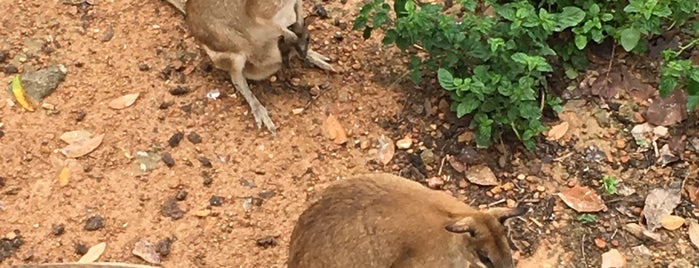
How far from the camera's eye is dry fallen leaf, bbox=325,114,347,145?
5520 mm

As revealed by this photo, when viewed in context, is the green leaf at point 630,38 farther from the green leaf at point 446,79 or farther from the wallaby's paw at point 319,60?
the wallaby's paw at point 319,60

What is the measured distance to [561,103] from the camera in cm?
548

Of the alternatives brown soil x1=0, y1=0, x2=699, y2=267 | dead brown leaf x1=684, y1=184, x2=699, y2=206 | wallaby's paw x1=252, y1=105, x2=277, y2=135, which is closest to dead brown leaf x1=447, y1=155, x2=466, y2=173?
brown soil x1=0, y1=0, x2=699, y2=267

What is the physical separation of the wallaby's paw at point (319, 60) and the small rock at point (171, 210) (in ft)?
4.05

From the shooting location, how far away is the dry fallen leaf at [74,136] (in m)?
5.53

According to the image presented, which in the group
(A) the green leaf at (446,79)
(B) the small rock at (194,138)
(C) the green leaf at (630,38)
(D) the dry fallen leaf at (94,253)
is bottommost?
(D) the dry fallen leaf at (94,253)

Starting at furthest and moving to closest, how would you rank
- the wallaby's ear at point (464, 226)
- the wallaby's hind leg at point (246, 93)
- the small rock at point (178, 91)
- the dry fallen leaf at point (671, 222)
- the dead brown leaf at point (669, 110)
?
the small rock at point (178, 91), the wallaby's hind leg at point (246, 93), the dead brown leaf at point (669, 110), the dry fallen leaf at point (671, 222), the wallaby's ear at point (464, 226)

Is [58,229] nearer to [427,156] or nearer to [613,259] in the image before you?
[427,156]

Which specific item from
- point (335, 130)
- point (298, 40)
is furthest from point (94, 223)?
point (298, 40)

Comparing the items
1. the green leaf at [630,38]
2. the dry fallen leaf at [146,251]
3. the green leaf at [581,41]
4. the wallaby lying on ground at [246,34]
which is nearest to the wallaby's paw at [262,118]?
the wallaby lying on ground at [246,34]

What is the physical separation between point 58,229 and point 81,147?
0.56 m

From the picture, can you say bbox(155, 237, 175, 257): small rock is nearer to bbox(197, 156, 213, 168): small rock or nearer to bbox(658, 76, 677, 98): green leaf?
bbox(197, 156, 213, 168): small rock

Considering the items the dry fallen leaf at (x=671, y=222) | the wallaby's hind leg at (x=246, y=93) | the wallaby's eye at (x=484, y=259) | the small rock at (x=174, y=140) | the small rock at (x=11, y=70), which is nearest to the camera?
the wallaby's eye at (x=484, y=259)

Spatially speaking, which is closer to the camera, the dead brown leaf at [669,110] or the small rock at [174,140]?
the dead brown leaf at [669,110]
